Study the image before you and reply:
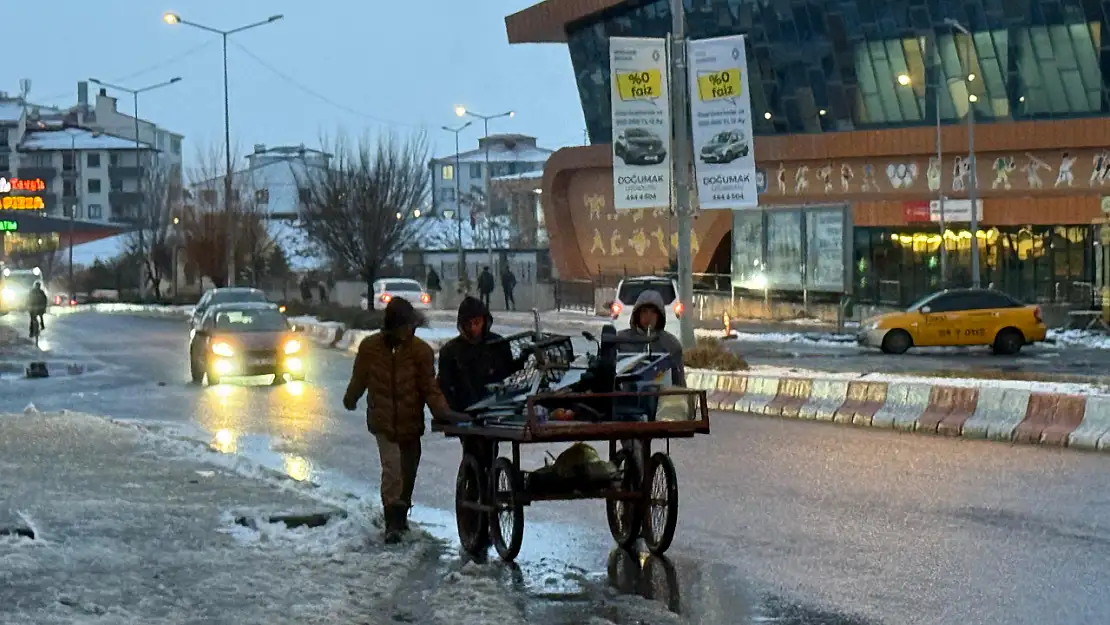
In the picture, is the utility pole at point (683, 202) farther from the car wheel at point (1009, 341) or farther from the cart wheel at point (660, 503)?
the cart wheel at point (660, 503)

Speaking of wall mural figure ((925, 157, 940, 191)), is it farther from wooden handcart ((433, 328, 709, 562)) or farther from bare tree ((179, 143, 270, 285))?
wooden handcart ((433, 328, 709, 562))

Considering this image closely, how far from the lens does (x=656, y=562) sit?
389 inches

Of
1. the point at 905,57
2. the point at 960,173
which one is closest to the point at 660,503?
the point at 960,173

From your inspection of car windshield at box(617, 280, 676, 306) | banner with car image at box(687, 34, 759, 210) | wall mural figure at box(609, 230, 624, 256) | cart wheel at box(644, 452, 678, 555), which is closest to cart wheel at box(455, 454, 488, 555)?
cart wheel at box(644, 452, 678, 555)

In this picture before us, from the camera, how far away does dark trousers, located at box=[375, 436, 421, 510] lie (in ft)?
34.0

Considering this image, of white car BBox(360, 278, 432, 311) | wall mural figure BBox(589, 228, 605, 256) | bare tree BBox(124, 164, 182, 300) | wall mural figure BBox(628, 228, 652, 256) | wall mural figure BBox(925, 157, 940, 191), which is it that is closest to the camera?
white car BBox(360, 278, 432, 311)

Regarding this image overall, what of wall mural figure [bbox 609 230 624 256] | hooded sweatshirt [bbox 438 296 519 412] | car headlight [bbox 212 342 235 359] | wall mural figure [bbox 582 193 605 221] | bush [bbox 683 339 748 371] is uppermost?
wall mural figure [bbox 582 193 605 221]

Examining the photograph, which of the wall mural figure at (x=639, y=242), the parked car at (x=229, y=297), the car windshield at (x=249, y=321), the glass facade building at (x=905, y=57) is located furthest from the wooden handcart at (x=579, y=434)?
the wall mural figure at (x=639, y=242)

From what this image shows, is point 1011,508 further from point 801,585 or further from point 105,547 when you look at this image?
point 105,547

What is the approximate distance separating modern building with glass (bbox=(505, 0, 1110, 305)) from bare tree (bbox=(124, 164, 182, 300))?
30417 millimetres

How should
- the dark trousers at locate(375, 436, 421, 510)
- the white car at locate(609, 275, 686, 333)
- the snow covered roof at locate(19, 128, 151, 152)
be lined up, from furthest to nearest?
1. the snow covered roof at locate(19, 128, 151, 152)
2. the white car at locate(609, 275, 686, 333)
3. the dark trousers at locate(375, 436, 421, 510)

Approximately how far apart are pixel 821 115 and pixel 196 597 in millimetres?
55050

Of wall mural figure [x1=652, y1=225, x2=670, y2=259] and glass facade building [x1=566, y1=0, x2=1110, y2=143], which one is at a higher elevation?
glass facade building [x1=566, y1=0, x2=1110, y2=143]

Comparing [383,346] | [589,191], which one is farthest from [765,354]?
[589,191]
